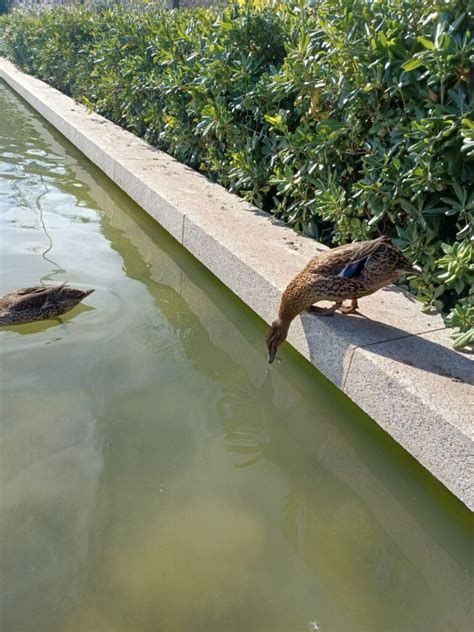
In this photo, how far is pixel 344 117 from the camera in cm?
456

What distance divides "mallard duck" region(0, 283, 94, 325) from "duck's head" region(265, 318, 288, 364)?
1.52 meters

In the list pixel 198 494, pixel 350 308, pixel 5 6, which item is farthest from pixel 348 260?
pixel 5 6

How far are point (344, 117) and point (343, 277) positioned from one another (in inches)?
74.6

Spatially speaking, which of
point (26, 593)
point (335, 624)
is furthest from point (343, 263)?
point (26, 593)

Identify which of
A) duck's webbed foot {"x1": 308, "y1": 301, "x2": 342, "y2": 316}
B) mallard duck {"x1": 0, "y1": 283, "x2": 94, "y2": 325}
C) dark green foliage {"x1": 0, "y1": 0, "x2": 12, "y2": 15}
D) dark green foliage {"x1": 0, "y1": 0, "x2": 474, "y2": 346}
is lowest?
mallard duck {"x1": 0, "y1": 283, "x2": 94, "y2": 325}

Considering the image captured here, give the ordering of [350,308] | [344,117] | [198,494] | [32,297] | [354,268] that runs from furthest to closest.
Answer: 1. [344,117]
2. [32,297]
3. [350,308]
4. [354,268]
5. [198,494]

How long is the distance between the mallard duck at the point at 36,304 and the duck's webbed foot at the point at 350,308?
1976 millimetres

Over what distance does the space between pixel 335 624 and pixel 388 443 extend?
3.97ft

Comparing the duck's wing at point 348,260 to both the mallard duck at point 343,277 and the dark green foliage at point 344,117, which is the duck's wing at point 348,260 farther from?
the dark green foliage at point 344,117

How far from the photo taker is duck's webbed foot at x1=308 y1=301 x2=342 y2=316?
Result: 3564 mm

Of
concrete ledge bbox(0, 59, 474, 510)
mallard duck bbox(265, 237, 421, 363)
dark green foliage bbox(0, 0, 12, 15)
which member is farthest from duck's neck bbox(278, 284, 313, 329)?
dark green foliage bbox(0, 0, 12, 15)

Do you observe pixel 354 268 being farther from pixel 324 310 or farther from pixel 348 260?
pixel 324 310

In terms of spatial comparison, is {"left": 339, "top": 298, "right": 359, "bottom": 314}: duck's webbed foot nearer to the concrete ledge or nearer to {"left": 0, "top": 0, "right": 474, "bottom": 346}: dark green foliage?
the concrete ledge

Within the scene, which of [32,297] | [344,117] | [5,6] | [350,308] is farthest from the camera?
[5,6]
